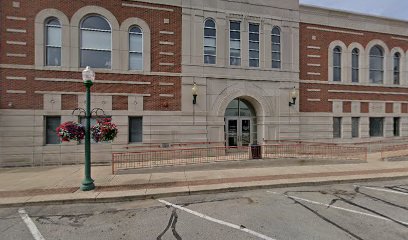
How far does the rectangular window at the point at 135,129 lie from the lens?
12.6 meters

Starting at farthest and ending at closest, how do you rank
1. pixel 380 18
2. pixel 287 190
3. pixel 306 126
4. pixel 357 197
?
pixel 380 18, pixel 306 126, pixel 287 190, pixel 357 197

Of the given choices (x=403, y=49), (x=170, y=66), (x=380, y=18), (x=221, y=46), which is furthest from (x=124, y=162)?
(x=403, y=49)

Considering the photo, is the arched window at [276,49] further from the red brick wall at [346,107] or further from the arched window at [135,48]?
the arched window at [135,48]

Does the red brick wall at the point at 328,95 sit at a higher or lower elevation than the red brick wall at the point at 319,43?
lower

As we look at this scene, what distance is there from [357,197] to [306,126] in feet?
29.0

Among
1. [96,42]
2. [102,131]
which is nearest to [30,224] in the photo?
[102,131]

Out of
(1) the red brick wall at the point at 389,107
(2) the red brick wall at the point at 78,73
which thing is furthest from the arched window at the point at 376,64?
(2) the red brick wall at the point at 78,73

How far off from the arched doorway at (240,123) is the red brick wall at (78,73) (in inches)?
158

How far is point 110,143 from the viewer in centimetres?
1210

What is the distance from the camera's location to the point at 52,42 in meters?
11.7

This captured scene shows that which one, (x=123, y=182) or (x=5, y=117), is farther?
(x=5, y=117)

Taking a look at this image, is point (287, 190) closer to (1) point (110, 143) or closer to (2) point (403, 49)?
(1) point (110, 143)

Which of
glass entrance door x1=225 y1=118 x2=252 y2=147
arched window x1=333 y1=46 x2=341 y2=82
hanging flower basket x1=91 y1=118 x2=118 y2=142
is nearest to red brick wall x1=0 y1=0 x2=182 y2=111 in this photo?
glass entrance door x1=225 y1=118 x2=252 y2=147

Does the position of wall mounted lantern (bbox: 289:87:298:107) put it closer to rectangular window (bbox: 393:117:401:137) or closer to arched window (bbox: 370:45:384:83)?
arched window (bbox: 370:45:384:83)
